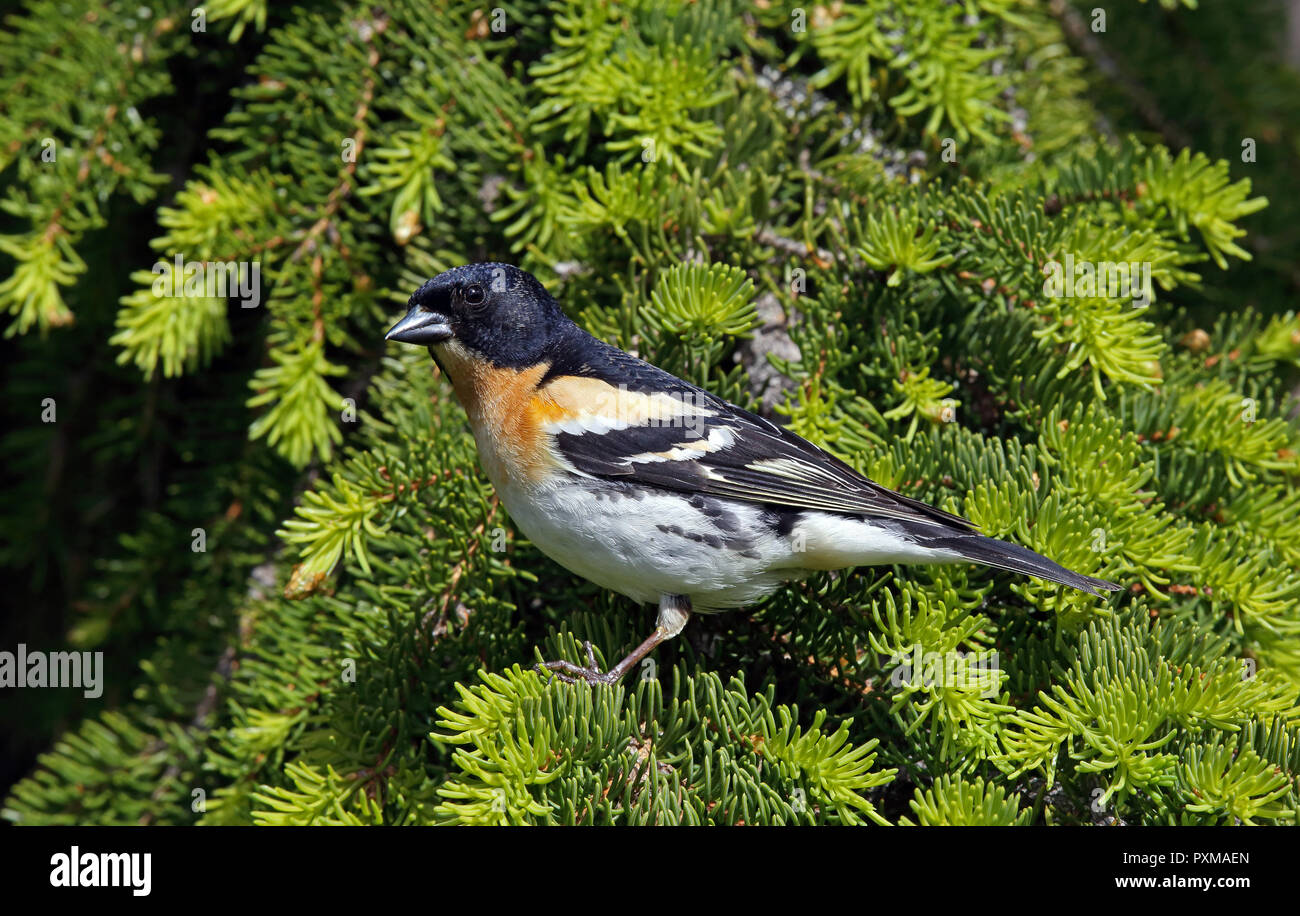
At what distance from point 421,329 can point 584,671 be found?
1.11 meters

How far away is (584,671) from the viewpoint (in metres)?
2.41

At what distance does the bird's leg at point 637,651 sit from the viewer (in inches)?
94.6

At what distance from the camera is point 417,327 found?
9.57 ft

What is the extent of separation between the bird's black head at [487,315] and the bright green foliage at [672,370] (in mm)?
166

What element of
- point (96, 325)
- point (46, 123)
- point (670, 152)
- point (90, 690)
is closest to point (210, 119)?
point (46, 123)

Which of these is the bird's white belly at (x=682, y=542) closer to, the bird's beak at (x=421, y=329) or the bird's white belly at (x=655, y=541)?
the bird's white belly at (x=655, y=541)

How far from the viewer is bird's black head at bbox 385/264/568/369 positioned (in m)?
2.95

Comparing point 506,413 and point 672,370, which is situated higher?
point 672,370

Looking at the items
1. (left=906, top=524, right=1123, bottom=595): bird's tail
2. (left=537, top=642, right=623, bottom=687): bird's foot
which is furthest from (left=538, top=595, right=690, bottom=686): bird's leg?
(left=906, top=524, right=1123, bottom=595): bird's tail

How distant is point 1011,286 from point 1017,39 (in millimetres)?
1473

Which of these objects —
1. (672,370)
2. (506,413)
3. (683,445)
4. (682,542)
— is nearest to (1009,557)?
(682,542)

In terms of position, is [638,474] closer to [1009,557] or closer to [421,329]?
[421,329]

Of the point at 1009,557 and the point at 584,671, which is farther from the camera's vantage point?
the point at 584,671

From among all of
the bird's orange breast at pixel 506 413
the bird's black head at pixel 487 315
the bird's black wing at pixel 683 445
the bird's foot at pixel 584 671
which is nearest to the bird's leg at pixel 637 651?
the bird's foot at pixel 584 671
